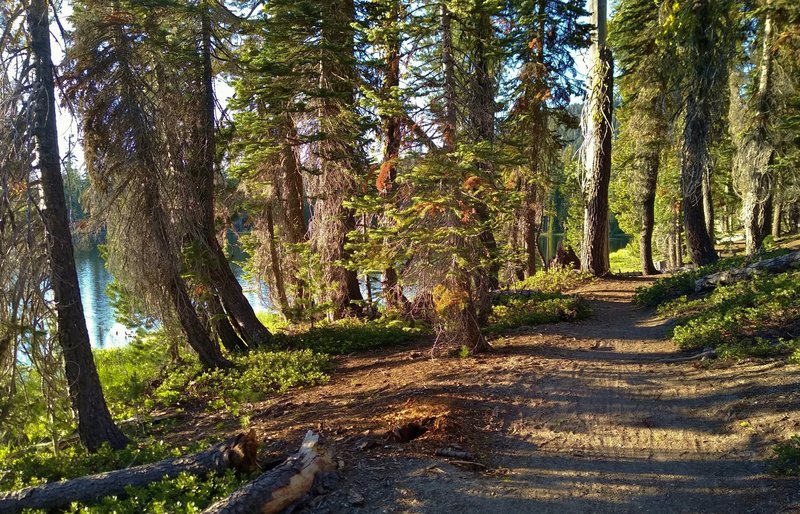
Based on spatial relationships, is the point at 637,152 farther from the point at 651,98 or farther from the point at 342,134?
the point at 342,134

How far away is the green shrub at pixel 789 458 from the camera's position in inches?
169

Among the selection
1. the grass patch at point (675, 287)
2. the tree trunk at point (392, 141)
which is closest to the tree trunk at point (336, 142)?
the tree trunk at point (392, 141)

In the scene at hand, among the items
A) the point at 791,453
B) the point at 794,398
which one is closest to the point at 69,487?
the point at 791,453

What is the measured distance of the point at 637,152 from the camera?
18062 millimetres

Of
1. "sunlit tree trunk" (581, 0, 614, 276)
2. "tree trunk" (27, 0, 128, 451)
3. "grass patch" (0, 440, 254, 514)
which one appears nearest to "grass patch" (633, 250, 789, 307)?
"sunlit tree trunk" (581, 0, 614, 276)

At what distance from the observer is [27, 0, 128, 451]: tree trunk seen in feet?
16.7

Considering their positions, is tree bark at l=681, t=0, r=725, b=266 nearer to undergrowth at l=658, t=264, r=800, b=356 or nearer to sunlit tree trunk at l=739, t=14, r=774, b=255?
sunlit tree trunk at l=739, t=14, r=774, b=255

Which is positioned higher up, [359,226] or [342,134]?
[342,134]

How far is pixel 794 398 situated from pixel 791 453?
1192mm

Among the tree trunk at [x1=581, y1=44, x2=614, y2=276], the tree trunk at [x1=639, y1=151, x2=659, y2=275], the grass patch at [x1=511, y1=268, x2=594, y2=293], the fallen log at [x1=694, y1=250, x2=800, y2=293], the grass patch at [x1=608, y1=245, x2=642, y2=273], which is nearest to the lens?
the fallen log at [x1=694, y1=250, x2=800, y2=293]

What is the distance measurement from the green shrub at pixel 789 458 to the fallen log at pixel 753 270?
5.94 m

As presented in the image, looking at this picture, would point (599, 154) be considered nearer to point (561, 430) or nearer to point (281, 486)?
point (561, 430)

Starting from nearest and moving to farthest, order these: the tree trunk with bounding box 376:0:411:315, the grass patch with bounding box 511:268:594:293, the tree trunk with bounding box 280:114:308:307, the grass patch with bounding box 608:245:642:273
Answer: the tree trunk with bounding box 376:0:411:315, the tree trunk with bounding box 280:114:308:307, the grass patch with bounding box 511:268:594:293, the grass patch with bounding box 608:245:642:273

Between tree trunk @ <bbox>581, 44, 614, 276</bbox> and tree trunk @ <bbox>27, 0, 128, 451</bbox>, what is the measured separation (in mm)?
12875
